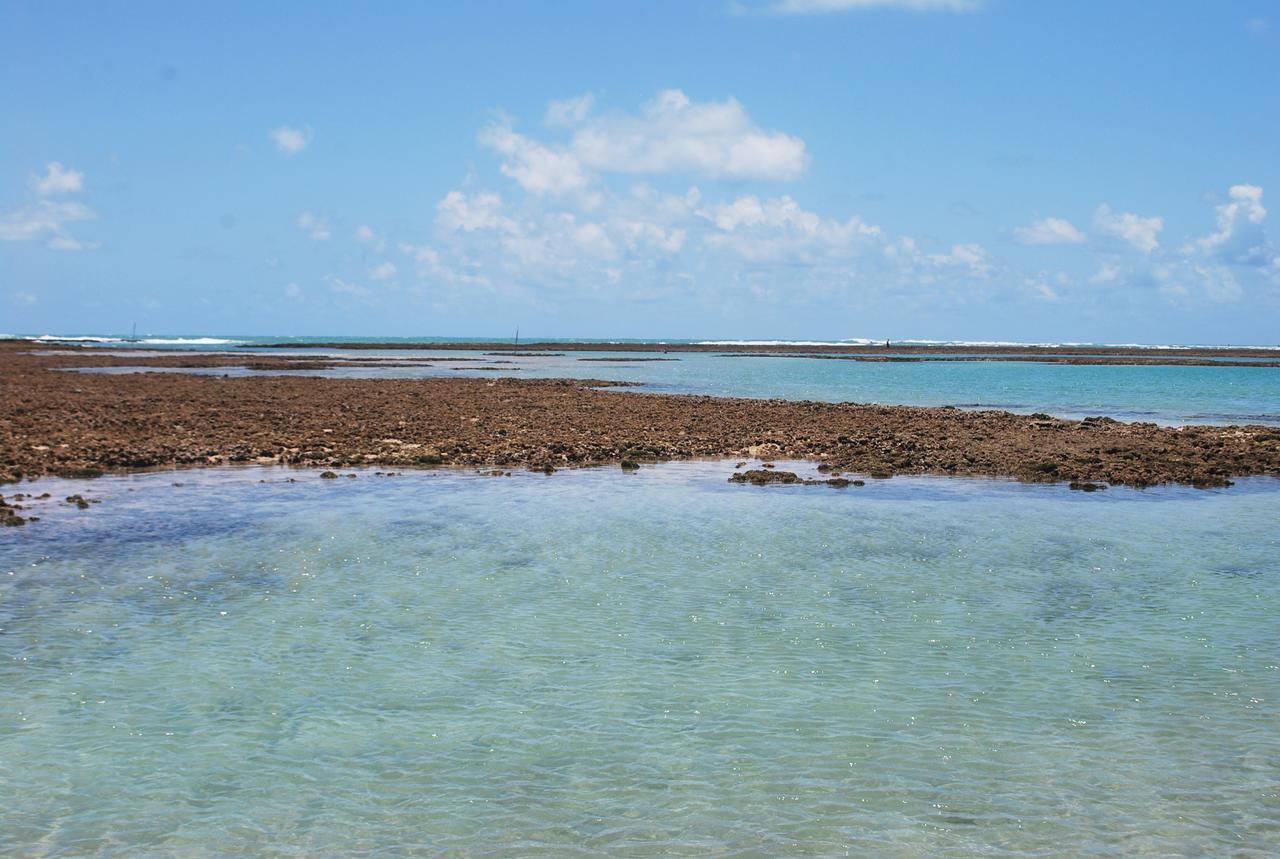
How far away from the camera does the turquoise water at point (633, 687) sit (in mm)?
7461

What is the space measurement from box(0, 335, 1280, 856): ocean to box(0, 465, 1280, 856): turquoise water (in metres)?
0.04

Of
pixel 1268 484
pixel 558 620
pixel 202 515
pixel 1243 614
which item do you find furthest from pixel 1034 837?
pixel 1268 484

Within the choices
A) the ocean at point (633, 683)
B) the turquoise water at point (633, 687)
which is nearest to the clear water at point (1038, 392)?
the ocean at point (633, 683)

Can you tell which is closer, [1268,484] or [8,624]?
[8,624]

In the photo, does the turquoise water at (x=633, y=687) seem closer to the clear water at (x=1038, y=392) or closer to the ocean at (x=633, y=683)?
the ocean at (x=633, y=683)

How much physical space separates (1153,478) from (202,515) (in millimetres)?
22163

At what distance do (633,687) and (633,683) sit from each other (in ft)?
0.36

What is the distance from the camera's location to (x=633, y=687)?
10.3 metres

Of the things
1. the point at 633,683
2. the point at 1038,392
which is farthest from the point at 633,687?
the point at 1038,392

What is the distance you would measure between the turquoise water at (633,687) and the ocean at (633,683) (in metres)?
0.04

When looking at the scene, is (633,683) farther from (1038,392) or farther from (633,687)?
(1038,392)

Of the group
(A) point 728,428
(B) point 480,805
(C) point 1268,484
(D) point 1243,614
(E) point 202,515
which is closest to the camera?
(B) point 480,805

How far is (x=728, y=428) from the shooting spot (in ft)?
117

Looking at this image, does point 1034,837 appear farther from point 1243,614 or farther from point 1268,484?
point 1268,484
